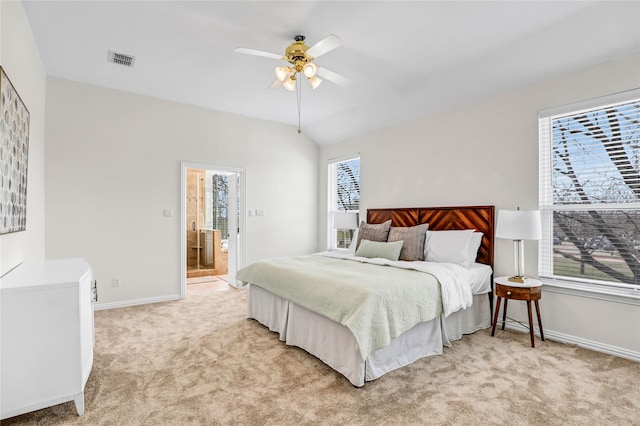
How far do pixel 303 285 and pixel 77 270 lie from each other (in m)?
1.65

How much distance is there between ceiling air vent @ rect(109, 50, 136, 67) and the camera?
337 centimetres

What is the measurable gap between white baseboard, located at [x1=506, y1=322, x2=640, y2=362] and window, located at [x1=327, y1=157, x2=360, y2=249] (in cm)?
268

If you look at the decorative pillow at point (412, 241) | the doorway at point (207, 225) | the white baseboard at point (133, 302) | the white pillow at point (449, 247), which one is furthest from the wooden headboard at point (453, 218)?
the white baseboard at point (133, 302)

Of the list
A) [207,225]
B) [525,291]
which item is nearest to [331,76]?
[525,291]

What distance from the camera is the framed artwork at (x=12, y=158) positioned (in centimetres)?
205

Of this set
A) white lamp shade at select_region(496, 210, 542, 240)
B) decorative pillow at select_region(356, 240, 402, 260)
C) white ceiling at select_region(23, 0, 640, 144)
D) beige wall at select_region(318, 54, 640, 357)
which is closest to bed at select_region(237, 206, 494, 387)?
decorative pillow at select_region(356, 240, 402, 260)

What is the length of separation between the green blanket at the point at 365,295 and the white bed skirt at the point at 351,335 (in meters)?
0.14

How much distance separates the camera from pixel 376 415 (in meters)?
1.95

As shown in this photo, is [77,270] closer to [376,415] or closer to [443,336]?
[376,415]

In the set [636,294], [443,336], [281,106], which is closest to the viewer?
[636,294]

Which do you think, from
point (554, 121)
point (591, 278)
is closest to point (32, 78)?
point (554, 121)

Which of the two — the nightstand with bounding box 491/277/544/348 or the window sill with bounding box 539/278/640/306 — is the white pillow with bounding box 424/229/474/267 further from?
the window sill with bounding box 539/278/640/306

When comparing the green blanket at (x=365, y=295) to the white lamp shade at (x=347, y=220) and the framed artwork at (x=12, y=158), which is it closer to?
the white lamp shade at (x=347, y=220)

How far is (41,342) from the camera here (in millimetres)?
1833
